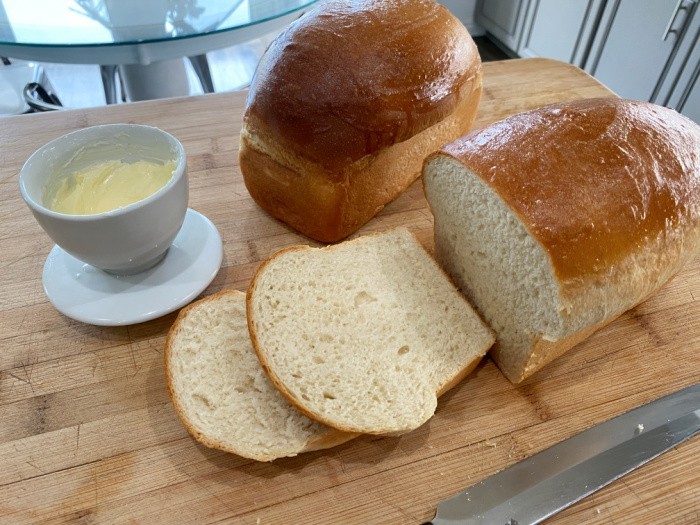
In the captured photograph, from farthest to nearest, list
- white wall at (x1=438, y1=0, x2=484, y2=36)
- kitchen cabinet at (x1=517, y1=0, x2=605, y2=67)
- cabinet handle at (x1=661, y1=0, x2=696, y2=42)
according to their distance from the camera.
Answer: white wall at (x1=438, y1=0, x2=484, y2=36), kitchen cabinet at (x1=517, y1=0, x2=605, y2=67), cabinet handle at (x1=661, y1=0, x2=696, y2=42)

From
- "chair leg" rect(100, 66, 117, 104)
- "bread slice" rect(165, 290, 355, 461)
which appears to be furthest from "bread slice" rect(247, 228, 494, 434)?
"chair leg" rect(100, 66, 117, 104)

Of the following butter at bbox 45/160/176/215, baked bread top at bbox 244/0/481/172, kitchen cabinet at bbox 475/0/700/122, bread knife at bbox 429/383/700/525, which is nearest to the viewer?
bread knife at bbox 429/383/700/525

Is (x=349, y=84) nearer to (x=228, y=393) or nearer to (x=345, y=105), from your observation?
(x=345, y=105)

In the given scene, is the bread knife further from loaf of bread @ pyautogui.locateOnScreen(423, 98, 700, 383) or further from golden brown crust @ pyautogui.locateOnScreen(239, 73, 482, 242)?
golden brown crust @ pyautogui.locateOnScreen(239, 73, 482, 242)

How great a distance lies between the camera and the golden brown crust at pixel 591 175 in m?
1.34

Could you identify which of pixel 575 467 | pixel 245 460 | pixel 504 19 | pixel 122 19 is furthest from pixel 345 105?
pixel 504 19

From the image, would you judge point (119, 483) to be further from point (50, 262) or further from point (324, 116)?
point (324, 116)

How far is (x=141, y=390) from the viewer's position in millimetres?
1487

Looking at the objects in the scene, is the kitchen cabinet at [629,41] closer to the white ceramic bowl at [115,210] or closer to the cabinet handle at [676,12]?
the cabinet handle at [676,12]

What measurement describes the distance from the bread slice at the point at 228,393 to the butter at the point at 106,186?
0.36 m

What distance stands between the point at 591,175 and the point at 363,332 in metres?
0.73

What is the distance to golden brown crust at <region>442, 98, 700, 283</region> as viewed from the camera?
1.34 metres

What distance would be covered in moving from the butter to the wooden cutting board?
0.38 meters

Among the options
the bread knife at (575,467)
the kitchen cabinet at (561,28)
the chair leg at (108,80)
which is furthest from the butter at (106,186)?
the kitchen cabinet at (561,28)
